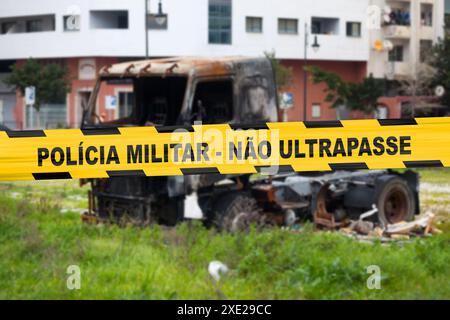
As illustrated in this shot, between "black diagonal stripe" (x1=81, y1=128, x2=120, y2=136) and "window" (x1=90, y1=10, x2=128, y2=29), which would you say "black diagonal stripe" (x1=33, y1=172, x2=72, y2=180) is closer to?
"black diagonal stripe" (x1=81, y1=128, x2=120, y2=136)

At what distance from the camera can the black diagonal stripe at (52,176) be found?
559cm

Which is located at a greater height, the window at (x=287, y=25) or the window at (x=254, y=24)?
the window at (x=254, y=24)

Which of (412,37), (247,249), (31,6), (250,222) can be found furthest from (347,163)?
(412,37)

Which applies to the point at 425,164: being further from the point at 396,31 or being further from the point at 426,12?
the point at 396,31

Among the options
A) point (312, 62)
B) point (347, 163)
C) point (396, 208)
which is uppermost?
point (312, 62)

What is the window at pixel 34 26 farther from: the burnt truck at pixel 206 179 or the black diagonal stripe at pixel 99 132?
the black diagonal stripe at pixel 99 132

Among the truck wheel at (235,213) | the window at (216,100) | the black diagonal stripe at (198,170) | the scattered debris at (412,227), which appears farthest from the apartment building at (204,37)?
the black diagonal stripe at (198,170)

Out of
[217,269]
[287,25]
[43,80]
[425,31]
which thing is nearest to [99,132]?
[217,269]

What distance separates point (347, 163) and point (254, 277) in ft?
6.35

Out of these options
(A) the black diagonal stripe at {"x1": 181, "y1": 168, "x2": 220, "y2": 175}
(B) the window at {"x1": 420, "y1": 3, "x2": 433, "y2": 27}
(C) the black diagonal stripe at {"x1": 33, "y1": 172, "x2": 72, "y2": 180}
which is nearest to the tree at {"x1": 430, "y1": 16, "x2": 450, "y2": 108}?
(B) the window at {"x1": 420, "y1": 3, "x2": 433, "y2": 27}

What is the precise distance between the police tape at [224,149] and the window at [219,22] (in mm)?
19240

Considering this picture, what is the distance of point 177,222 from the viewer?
10.5m

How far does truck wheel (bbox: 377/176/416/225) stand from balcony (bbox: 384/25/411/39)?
28.4 feet
